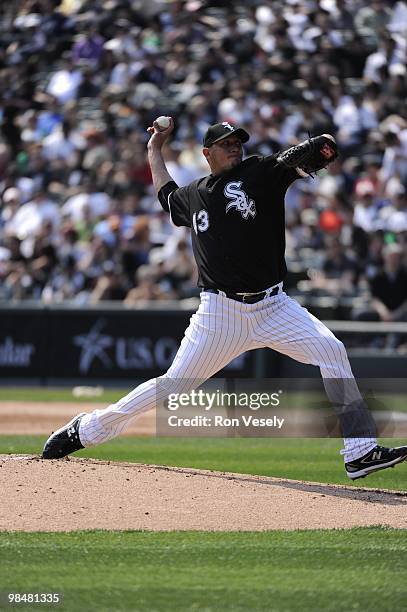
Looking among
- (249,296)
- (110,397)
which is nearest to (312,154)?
(249,296)

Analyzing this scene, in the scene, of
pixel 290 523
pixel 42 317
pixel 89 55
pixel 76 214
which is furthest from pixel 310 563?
pixel 89 55

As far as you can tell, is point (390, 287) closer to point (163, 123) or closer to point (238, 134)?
Answer: point (163, 123)

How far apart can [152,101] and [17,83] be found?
3162mm

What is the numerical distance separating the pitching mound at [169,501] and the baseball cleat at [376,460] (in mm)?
148

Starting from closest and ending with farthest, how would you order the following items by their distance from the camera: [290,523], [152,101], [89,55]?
[290,523] < [152,101] < [89,55]

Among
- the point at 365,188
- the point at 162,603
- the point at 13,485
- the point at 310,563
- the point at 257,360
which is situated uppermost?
the point at 162,603

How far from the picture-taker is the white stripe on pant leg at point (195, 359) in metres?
7.29

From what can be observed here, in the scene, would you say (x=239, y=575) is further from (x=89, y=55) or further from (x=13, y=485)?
(x=89, y=55)

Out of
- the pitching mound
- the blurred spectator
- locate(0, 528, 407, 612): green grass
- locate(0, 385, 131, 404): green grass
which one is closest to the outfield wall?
locate(0, 385, 131, 404): green grass

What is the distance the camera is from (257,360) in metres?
16.1

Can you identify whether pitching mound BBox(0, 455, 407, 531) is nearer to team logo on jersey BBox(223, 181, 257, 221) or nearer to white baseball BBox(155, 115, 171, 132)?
team logo on jersey BBox(223, 181, 257, 221)

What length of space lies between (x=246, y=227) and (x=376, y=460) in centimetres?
152

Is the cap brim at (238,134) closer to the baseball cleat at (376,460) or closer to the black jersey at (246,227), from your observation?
the black jersey at (246,227)

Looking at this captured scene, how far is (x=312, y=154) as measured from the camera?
22.8 feet
